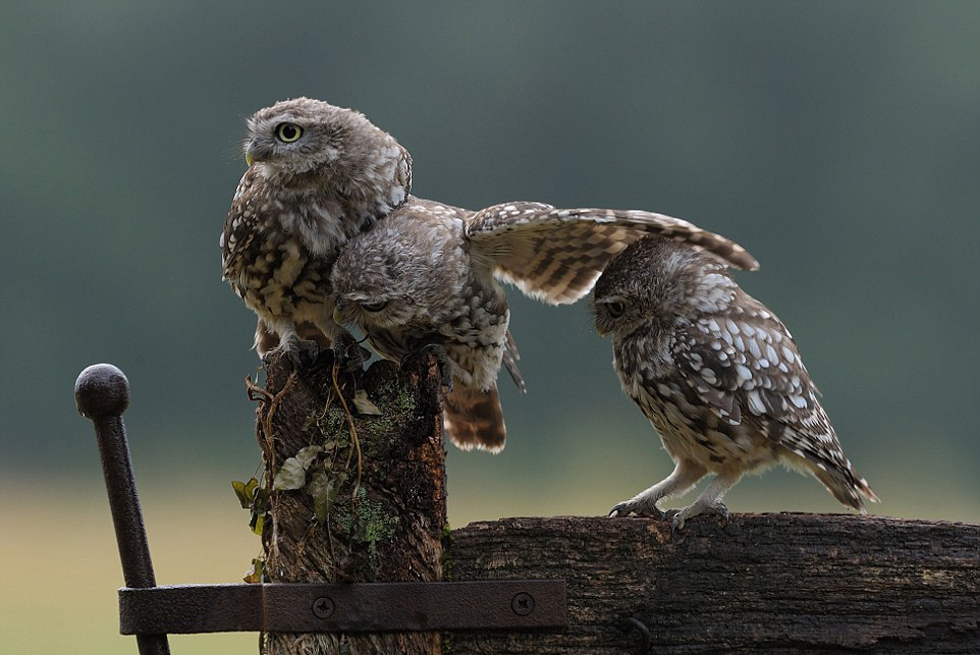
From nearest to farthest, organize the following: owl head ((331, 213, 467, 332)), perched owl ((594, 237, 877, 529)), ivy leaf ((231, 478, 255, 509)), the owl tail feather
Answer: ivy leaf ((231, 478, 255, 509)) → owl head ((331, 213, 467, 332)) → perched owl ((594, 237, 877, 529)) → the owl tail feather

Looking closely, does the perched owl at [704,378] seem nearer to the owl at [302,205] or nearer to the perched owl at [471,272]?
the perched owl at [471,272]

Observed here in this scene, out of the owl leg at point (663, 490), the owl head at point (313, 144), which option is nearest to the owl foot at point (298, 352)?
the owl head at point (313, 144)

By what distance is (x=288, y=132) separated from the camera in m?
1.83

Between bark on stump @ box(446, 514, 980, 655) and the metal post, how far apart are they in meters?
0.45

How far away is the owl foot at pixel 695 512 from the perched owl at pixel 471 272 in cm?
44

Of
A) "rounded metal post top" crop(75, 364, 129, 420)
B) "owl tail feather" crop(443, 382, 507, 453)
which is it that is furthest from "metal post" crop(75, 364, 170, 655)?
"owl tail feather" crop(443, 382, 507, 453)

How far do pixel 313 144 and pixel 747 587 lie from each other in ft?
3.51

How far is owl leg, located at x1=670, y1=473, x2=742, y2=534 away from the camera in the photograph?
1456 mm

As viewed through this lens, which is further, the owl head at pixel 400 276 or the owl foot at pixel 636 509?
the owl foot at pixel 636 509

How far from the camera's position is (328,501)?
4.63 ft

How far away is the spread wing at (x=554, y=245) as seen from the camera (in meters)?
1.69

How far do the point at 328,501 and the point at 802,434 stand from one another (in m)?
0.88

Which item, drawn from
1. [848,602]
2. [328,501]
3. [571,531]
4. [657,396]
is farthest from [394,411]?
[848,602]

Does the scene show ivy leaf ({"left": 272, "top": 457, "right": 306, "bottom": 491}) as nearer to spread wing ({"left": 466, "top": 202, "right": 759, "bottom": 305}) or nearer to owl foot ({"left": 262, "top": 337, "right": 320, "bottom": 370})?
owl foot ({"left": 262, "top": 337, "right": 320, "bottom": 370})
